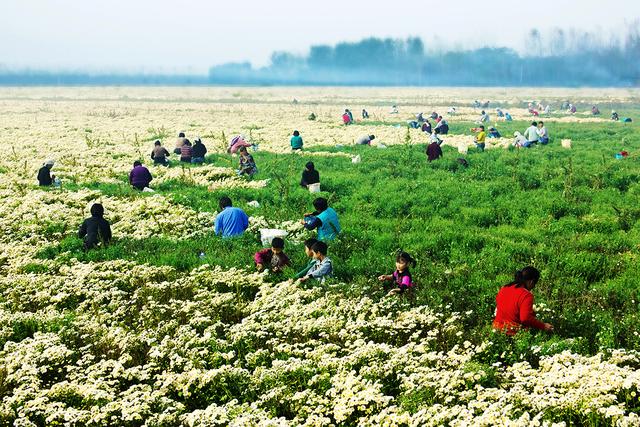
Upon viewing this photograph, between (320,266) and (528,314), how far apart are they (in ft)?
14.5

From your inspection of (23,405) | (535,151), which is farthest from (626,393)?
(535,151)

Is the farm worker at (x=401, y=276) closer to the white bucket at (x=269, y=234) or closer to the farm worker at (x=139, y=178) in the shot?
the white bucket at (x=269, y=234)

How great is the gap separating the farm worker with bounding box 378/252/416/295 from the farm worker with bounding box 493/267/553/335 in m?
2.00

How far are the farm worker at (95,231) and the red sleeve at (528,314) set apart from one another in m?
10.4

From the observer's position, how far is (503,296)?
8617mm

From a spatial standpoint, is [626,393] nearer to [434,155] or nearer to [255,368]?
[255,368]

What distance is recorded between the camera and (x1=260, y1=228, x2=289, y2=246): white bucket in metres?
13.6

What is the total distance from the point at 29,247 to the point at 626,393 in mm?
13653

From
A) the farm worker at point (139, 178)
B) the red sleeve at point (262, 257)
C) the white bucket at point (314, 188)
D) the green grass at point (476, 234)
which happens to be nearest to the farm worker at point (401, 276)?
the green grass at point (476, 234)

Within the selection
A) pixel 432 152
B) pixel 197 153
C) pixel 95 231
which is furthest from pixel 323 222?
pixel 197 153

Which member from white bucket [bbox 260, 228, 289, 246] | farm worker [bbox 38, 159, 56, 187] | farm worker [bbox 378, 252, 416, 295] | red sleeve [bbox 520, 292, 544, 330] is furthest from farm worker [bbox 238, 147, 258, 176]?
red sleeve [bbox 520, 292, 544, 330]

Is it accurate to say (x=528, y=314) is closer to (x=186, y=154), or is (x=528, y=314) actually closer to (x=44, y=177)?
(x=44, y=177)

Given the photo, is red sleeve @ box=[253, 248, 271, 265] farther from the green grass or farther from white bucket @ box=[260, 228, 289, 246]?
white bucket @ box=[260, 228, 289, 246]

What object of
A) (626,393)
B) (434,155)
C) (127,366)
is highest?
(434,155)
